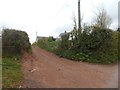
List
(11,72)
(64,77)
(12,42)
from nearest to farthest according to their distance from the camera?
(11,72)
(64,77)
(12,42)

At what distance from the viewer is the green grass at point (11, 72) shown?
12.1m

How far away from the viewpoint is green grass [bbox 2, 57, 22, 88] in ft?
39.8

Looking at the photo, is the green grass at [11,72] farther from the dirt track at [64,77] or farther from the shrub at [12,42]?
the shrub at [12,42]

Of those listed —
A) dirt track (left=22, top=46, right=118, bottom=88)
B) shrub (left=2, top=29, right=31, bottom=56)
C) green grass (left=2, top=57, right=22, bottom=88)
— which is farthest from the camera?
shrub (left=2, top=29, right=31, bottom=56)

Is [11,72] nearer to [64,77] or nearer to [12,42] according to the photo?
[64,77]

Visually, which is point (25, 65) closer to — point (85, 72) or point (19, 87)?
point (85, 72)

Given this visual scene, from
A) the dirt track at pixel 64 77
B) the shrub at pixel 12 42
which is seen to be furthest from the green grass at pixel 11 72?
the shrub at pixel 12 42

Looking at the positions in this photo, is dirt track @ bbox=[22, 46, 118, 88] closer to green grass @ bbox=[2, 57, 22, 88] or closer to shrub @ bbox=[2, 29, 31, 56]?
green grass @ bbox=[2, 57, 22, 88]

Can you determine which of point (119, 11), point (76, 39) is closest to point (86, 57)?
point (76, 39)

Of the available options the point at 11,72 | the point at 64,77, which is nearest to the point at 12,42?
the point at 11,72

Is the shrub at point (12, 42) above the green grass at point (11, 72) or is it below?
above

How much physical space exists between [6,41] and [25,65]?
3.16 m

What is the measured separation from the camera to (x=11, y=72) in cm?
1387

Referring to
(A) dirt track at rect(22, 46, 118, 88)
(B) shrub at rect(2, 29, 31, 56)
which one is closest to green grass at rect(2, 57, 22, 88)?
(A) dirt track at rect(22, 46, 118, 88)
